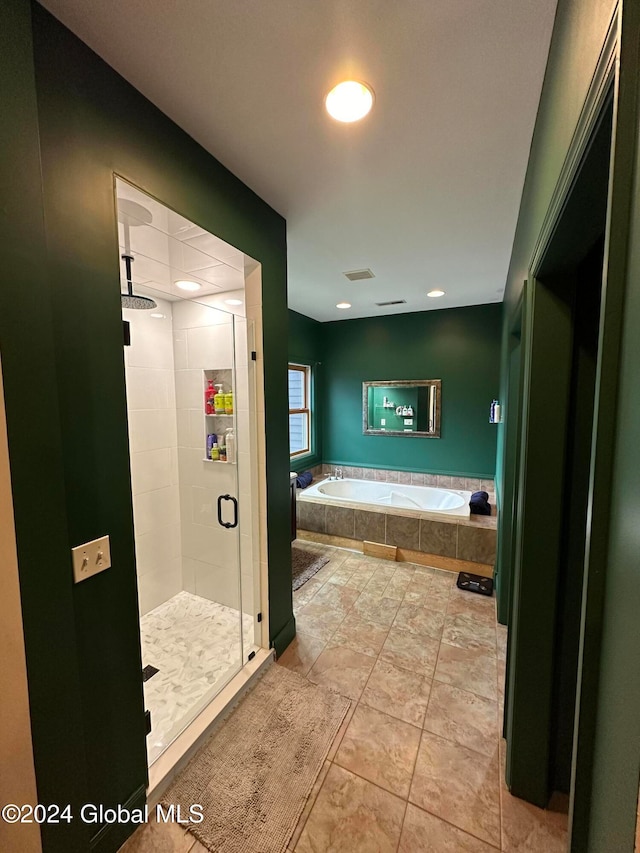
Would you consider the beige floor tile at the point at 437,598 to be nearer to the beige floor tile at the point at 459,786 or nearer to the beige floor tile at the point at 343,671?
the beige floor tile at the point at 343,671

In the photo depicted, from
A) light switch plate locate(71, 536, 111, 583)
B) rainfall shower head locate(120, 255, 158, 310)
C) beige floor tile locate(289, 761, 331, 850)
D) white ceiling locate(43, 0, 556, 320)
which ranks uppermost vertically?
white ceiling locate(43, 0, 556, 320)

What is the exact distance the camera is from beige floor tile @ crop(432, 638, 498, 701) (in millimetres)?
1979

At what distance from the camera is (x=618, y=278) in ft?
1.61

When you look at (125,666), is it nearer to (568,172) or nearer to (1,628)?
(1,628)

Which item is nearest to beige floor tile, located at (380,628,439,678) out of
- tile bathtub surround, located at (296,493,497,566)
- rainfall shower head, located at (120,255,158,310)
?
tile bathtub surround, located at (296,493,497,566)

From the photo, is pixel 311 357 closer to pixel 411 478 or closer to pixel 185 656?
pixel 411 478

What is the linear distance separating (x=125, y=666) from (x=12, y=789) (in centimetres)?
38

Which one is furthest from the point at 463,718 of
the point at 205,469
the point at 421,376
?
the point at 421,376

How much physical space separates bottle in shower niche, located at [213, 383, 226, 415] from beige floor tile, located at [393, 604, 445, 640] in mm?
2031

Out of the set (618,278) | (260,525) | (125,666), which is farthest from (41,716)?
(618,278)

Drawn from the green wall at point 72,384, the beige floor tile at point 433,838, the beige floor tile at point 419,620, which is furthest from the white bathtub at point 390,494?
the green wall at point 72,384

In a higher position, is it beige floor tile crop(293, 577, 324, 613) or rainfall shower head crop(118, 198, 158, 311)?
rainfall shower head crop(118, 198, 158, 311)

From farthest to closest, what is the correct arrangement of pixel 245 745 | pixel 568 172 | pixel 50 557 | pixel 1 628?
pixel 245 745
pixel 50 557
pixel 1 628
pixel 568 172

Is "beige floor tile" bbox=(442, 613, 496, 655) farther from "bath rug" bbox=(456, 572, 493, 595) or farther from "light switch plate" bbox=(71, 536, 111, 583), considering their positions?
"light switch plate" bbox=(71, 536, 111, 583)
